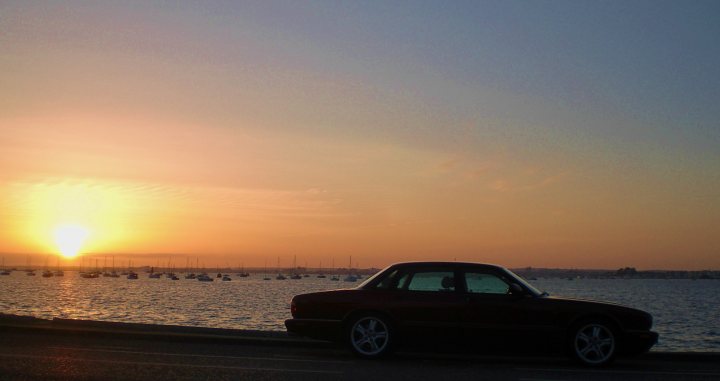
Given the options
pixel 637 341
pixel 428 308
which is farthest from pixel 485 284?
pixel 637 341

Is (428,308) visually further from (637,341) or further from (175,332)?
(175,332)

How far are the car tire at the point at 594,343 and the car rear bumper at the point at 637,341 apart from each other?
185mm

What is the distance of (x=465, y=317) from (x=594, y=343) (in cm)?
208

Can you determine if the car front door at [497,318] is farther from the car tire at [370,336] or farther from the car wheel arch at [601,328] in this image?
the car tire at [370,336]

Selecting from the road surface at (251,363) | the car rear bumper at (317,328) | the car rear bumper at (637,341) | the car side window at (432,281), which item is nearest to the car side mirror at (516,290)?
the car side window at (432,281)

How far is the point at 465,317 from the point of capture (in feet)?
41.4

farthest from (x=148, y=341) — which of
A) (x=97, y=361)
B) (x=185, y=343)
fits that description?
(x=97, y=361)

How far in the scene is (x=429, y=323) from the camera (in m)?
12.7

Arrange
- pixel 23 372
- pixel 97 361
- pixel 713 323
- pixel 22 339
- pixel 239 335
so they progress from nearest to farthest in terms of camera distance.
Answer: pixel 23 372 < pixel 97 361 < pixel 22 339 < pixel 239 335 < pixel 713 323

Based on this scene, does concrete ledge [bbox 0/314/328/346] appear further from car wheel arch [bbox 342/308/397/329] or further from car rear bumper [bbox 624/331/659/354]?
car rear bumper [bbox 624/331/659/354]

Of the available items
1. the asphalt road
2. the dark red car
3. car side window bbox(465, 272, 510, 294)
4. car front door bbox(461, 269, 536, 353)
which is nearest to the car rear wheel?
the dark red car

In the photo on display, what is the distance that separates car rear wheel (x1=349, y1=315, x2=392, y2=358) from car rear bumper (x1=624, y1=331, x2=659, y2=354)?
3.81m

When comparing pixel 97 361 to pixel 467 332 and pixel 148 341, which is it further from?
pixel 467 332

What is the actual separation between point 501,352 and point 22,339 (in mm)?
8558
